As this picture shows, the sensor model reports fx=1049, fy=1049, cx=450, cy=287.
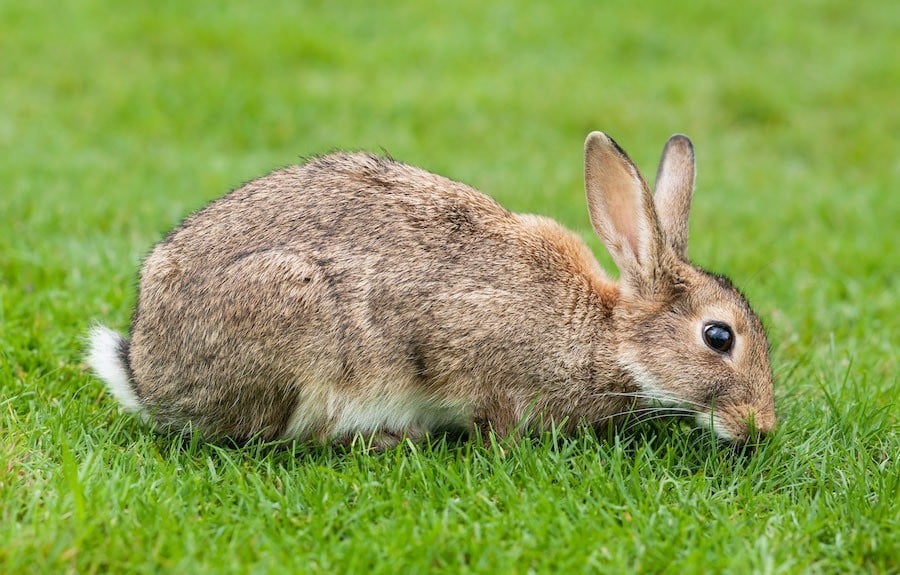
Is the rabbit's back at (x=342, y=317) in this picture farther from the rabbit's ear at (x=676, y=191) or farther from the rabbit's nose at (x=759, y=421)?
the rabbit's nose at (x=759, y=421)

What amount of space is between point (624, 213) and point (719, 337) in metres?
0.71

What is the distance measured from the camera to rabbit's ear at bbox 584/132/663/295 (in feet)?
15.2

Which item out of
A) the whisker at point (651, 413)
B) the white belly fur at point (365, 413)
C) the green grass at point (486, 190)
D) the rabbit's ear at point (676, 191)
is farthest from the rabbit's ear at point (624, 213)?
the white belly fur at point (365, 413)

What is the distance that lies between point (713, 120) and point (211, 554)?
979 centimetres

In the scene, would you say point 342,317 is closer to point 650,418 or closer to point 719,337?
point 650,418

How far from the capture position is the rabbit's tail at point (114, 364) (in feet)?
15.3

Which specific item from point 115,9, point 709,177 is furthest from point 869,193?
point 115,9

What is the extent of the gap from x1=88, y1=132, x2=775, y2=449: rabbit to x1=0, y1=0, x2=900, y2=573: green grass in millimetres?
186

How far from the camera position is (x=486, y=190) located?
9070 mm

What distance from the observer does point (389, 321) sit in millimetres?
4367

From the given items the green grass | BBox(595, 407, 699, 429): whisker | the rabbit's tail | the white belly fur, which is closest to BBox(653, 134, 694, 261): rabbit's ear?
BBox(595, 407, 699, 429): whisker

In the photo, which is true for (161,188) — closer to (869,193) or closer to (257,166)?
(257,166)

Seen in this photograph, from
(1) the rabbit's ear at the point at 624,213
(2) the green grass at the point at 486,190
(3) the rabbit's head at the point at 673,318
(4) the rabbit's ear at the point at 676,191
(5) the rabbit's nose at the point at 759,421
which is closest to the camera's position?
(2) the green grass at the point at 486,190

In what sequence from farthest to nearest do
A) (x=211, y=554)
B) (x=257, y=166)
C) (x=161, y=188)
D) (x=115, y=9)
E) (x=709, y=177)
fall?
(x=115, y=9), (x=709, y=177), (x=257, y=166), (x=161, y=188), (x=211, y=554)
